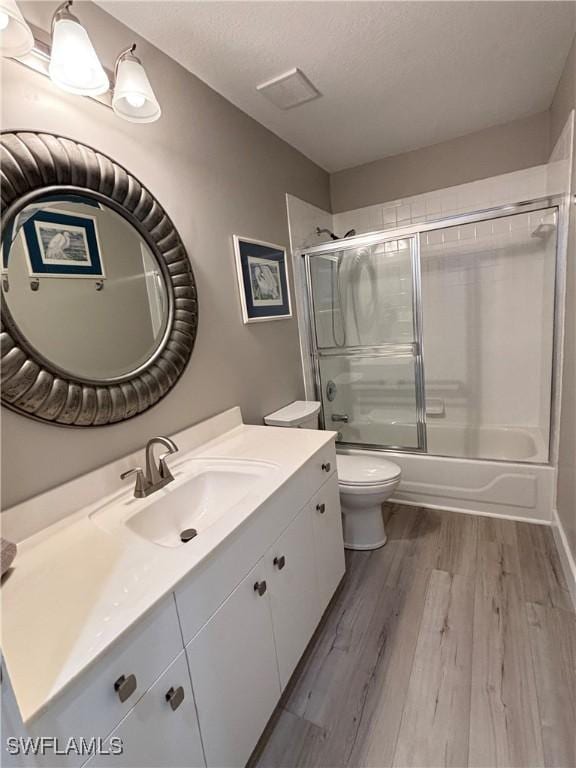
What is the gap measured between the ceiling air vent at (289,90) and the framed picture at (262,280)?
0.68m

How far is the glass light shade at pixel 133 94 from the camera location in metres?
1.14

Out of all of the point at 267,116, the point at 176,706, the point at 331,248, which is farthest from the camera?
the point at 331,248

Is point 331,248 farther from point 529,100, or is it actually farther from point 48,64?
point 48,64

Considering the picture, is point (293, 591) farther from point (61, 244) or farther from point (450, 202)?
point (450, 202)

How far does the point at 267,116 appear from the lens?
2035 millimetres

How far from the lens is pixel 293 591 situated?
128 cm

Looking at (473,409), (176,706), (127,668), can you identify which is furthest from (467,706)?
(473,409)

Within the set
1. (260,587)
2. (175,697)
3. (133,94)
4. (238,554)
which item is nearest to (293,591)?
(260,587)

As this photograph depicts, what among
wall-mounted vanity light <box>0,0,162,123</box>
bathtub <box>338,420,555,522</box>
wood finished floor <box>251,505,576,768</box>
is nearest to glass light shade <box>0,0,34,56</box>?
wall-mounted vanity light <box>0,0,162,123</box>

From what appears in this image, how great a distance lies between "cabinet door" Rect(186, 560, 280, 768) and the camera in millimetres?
883

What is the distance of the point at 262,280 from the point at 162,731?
73.4 inches

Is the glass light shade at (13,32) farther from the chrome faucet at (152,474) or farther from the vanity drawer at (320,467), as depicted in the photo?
the vanity drawer at (320,467)

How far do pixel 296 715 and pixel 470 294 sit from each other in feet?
8.75

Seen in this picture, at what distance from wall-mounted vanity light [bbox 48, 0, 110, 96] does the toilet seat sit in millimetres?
1845
